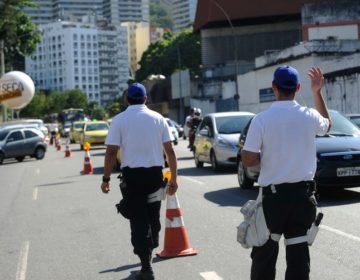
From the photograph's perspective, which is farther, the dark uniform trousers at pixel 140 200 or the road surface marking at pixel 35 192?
the road surface marking at pixel 35 192

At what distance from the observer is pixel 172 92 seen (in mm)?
82250

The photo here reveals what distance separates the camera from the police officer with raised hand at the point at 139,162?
664 cm

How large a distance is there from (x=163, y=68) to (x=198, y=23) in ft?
129

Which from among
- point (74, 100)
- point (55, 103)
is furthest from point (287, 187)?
point (74, 100)

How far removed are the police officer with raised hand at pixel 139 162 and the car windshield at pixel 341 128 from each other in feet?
20.2

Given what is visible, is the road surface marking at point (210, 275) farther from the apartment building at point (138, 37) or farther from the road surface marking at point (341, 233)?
the apartment building at point (138, 37)

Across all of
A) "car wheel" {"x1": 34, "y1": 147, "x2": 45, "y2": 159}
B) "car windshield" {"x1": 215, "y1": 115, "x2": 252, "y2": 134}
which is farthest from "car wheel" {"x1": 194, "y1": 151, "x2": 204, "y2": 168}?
"car wheel" {"x1": 34, "y1": 147, "x2": 45, "y2": 159}

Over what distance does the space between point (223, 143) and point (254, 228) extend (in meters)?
13.2

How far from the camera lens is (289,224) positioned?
4961 millimetres

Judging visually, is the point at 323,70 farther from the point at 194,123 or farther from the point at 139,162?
the point at 139,162

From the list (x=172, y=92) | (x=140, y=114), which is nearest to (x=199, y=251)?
(x=140, y=114)

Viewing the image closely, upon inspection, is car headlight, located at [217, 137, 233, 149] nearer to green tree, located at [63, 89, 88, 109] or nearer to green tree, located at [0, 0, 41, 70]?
green tree, located at [0, 0, 41, 70]

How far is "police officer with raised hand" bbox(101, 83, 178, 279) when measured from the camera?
261 inches

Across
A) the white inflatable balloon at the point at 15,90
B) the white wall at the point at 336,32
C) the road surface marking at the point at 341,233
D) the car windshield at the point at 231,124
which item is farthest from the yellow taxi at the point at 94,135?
the road surface marking at the point at 341,233
